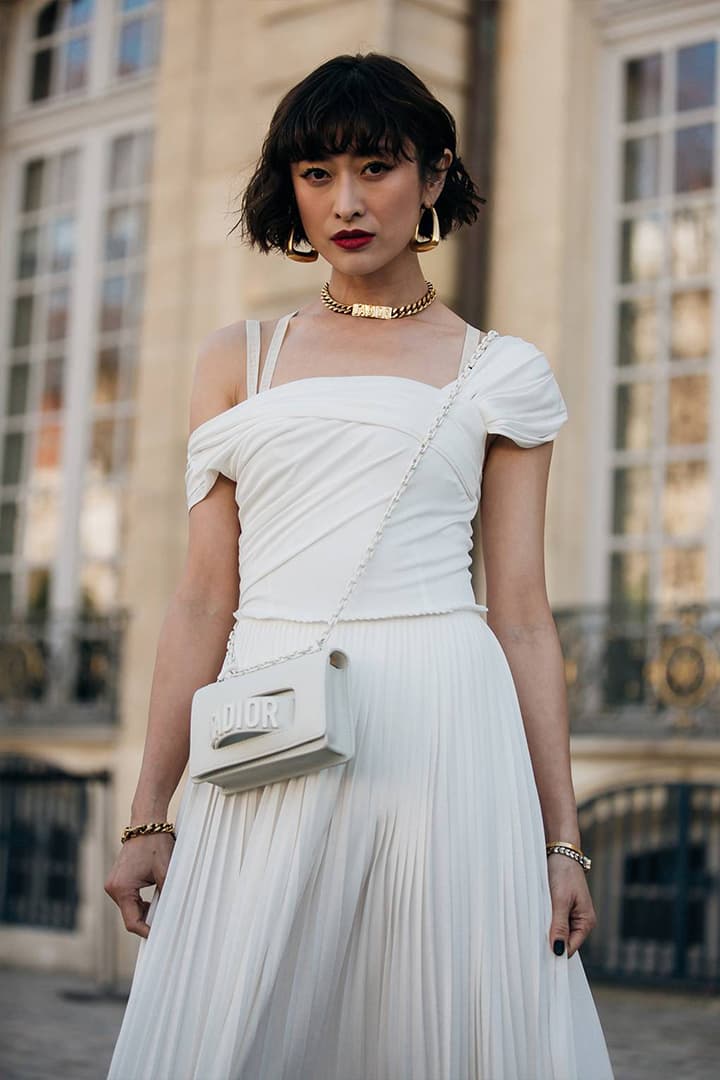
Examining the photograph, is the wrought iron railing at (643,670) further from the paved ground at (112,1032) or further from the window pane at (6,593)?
the window pane at (6,593)

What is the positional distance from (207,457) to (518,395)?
44 cm

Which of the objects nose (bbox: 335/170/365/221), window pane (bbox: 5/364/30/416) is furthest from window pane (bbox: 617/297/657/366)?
nose (bbox: 335/170/365/221)

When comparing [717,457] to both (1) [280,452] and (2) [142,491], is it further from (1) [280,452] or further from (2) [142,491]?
(1) [280,452]

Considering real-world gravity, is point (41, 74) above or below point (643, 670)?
above

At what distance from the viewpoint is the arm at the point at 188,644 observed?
2.41m

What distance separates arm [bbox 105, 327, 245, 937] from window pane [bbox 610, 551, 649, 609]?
6.53 m

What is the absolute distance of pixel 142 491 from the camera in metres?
10.1

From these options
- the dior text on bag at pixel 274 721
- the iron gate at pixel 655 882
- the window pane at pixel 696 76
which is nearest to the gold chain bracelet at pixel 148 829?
the dior text on bag at pixel 274 721

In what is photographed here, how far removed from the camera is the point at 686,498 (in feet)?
29.2

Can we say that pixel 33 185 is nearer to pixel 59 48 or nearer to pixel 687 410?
pixel 59 48

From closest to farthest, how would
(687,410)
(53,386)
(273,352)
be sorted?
(273,352) < (687,410) < (53,386)

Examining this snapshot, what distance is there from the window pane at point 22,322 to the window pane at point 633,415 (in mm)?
4428

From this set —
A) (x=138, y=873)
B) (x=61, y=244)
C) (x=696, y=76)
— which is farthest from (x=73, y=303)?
(x=138, y=873)

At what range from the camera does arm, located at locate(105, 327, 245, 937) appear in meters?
2.41
